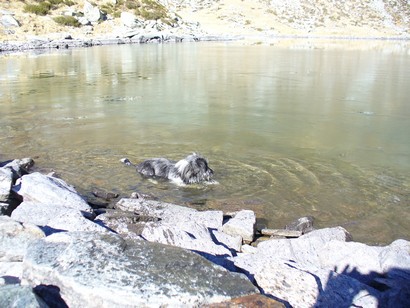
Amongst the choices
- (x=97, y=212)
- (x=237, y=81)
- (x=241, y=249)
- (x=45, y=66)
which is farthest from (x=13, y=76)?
(x=241, y=249)

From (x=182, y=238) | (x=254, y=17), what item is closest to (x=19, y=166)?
(x=182, y=238)

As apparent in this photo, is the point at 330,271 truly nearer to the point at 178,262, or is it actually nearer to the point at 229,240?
the point at 229,240

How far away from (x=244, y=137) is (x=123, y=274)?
21.2 ft

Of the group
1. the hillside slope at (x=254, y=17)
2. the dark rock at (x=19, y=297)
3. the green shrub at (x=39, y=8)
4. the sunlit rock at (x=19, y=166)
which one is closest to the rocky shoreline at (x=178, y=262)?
the dark rock at (x=19, y=297)

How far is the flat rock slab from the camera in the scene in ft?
9.54

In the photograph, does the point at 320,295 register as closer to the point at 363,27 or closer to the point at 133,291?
the point at 133,291

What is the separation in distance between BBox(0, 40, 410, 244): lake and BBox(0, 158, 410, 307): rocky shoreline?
0.92 metres

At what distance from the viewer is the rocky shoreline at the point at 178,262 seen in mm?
2965

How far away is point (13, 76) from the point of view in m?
18.7

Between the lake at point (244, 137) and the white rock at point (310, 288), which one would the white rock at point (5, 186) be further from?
the white rock at point (310, 288)

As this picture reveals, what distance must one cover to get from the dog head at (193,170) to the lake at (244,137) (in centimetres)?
16

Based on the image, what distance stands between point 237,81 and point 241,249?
12706 mm

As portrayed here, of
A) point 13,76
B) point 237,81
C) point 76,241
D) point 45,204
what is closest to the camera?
point 76,241

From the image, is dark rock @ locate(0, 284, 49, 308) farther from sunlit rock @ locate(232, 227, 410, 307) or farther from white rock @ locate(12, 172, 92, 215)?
white rock @ locate(12, 172, 92, 215)
